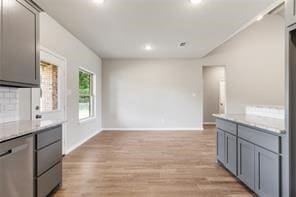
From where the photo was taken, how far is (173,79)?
8789mm

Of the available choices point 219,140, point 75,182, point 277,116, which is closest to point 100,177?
point 75,182

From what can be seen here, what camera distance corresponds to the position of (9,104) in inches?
120

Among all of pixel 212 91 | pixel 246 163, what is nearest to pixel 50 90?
pixel 246 163

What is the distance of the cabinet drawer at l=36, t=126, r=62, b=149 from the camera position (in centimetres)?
247

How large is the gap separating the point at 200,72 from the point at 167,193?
633 centimetres

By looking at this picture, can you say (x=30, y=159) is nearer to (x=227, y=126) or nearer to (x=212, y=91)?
(x=227, y=126)

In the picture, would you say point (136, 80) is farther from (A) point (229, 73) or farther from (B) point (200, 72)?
(A) point (229, 73)

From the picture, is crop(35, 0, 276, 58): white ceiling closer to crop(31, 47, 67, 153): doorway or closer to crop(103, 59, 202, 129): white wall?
crop(31, 47, 67, 153): doorway

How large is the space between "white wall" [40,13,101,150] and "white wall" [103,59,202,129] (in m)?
1.39

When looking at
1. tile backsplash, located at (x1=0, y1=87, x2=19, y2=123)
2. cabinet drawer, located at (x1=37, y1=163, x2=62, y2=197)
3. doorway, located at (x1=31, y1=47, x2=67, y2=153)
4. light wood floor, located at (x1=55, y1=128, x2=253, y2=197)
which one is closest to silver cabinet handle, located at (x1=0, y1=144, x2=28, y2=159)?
cabinet drawer, located at (x1=37, y1=163, x2=62, y2=197)

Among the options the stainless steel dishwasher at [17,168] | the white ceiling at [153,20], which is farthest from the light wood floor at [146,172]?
the white ceiling at [153,20]

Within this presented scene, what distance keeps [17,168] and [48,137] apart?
0.63 metres

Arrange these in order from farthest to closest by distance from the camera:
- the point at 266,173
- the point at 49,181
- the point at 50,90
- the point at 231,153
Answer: the point at 50,90 → the point at 231,153 → the point at 49,181 → the point at 266,173

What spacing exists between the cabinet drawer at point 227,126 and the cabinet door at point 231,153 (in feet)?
0.24
